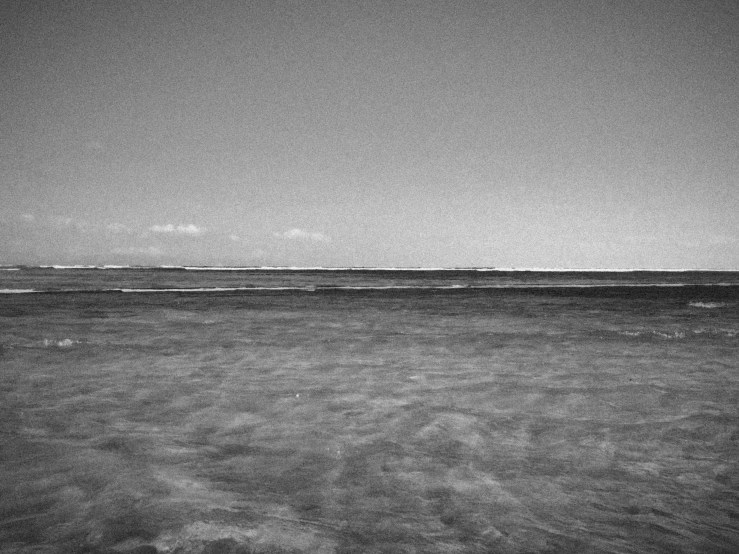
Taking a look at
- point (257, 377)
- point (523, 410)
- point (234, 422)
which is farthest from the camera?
point (257, 377)

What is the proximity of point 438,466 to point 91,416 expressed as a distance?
3.82 meters

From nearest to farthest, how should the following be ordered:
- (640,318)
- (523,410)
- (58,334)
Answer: (523,410), (58,334), (640,318)

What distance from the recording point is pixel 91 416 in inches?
188

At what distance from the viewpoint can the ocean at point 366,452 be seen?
8.79 feet

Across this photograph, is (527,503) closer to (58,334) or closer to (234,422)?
(234,422)

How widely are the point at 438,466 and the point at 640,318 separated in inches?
608

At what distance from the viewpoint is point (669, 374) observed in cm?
697

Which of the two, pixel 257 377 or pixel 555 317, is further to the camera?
pixel 555 317

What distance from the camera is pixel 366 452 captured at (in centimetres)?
391

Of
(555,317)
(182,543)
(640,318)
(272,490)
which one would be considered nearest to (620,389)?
(272,490)

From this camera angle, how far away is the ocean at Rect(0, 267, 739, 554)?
8.79 ft

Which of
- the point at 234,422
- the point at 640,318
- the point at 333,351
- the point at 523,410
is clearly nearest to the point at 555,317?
the point at 640,318

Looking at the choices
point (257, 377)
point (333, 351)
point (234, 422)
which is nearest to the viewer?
point (234, 422)

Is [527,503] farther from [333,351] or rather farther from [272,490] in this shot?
[333,351]
